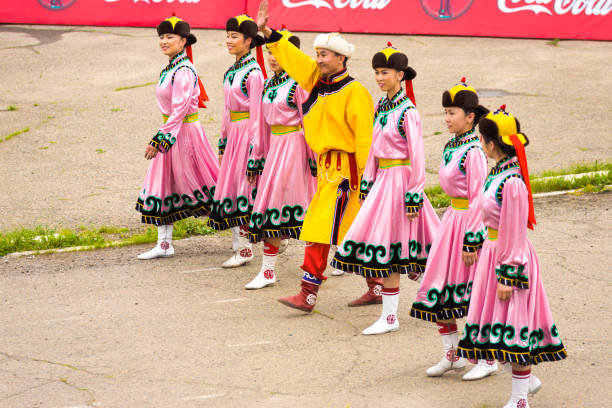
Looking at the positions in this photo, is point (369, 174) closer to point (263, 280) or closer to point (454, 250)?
point (454, 250)

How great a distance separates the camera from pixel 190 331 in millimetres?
6754

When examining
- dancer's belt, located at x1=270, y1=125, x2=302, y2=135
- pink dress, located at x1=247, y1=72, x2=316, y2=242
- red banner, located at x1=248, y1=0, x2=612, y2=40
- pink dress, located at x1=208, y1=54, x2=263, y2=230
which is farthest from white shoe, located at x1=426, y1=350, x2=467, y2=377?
red banner, located at x1=248, y1=0, x2=612, y2=40

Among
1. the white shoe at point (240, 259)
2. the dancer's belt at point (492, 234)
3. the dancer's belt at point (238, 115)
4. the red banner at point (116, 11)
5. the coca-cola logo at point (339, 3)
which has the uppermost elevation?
the coca-cola logo at point (339, 3)

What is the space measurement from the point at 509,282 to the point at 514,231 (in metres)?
0.30

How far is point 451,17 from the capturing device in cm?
1741

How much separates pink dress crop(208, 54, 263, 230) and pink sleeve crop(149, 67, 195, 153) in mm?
379

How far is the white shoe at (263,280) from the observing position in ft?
25.6

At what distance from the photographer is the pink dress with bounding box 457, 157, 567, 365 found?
5121mm

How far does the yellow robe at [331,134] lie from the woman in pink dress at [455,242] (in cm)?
104

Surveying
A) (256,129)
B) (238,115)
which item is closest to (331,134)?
(256,129)

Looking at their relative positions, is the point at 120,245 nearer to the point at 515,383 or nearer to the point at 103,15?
the point at 515,383

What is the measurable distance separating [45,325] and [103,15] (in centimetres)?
1199

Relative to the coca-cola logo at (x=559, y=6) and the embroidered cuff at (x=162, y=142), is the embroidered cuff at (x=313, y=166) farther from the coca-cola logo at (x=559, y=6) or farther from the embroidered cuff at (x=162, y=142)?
the coca-cola logo at (x=559, y=6)

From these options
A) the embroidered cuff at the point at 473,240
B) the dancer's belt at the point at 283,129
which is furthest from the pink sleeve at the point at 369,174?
the embroidered cuff at the point at 473,240
